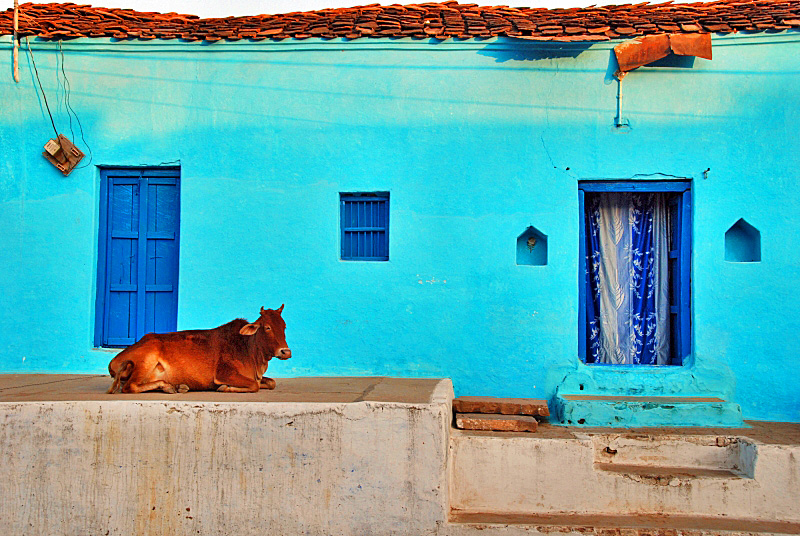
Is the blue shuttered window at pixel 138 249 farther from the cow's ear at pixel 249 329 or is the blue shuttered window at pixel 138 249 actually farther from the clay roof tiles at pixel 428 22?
the cow's ear at pixel 249 329

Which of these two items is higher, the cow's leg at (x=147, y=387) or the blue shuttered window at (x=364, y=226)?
the blue shuttered window at (x=364, y=226)

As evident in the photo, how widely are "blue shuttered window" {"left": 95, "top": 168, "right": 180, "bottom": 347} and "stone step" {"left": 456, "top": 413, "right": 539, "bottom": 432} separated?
3.33 meters

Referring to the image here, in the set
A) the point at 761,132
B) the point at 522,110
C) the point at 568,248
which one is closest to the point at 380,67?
the point at 522,110

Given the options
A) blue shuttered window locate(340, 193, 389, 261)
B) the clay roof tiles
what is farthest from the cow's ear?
the clay roof tiles

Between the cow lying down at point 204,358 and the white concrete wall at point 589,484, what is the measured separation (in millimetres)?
1614

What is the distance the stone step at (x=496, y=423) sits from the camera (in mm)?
5023

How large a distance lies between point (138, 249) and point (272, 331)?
8.75 feet

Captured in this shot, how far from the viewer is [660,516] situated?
454 centimetres

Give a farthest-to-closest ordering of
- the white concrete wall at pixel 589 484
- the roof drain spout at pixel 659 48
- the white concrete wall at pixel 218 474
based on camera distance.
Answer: the roof drain spout at pixel 659 48
the white concrete wall at pixel 589 484
the white concrete wall at pixel 218 474

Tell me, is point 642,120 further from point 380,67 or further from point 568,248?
point 380,67

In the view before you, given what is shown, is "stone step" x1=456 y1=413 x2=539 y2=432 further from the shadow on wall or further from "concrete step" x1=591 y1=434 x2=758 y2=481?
the shadow on wall

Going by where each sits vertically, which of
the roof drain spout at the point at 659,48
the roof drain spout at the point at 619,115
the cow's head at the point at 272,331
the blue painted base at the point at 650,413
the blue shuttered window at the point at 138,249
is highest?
the roof drain spout at the point at 659,48

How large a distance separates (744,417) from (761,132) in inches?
107

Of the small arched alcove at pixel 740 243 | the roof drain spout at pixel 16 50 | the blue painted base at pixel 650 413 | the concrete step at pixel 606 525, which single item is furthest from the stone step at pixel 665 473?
the roof drain spout at pixel 16 50
